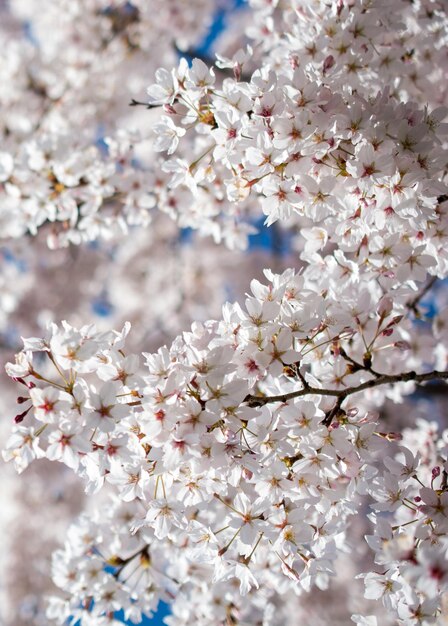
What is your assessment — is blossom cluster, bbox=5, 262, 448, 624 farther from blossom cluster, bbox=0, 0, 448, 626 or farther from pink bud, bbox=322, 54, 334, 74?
pink bud, bbox=322, 54, 334, 74

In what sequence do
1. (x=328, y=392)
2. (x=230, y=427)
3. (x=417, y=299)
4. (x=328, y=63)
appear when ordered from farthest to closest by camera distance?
(x=417, y=299)
(x=328, y=63)
(x=328, y=392)
(x=230, y=427)

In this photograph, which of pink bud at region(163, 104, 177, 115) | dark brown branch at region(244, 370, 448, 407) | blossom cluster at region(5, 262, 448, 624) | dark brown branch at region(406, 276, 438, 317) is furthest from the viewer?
dark brown branch at region(406, 276, 438, 317)

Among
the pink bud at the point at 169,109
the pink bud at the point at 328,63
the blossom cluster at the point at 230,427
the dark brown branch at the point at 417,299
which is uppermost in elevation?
the pink bud at the point at 328,63

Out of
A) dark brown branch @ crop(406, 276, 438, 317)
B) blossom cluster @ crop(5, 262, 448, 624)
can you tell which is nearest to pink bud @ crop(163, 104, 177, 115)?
blossom cluster @ crop(5, 262, 448, 624)

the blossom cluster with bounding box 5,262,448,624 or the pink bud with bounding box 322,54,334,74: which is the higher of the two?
the pink bud with bounding box 322,54,334,74

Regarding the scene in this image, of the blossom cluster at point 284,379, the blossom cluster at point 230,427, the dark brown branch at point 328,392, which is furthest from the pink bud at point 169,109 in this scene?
the dark brown branch at point 328,392

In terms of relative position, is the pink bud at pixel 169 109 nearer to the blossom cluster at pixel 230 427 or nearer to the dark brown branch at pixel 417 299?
the blossom cluster at pixel 230 427

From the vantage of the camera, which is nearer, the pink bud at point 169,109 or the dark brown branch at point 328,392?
the dark brown branch at point 328,392

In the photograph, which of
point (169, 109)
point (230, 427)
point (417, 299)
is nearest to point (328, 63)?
point (169, 109)

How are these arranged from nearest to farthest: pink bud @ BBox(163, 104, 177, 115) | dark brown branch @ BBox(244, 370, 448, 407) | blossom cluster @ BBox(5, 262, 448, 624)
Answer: blossom cluster @ BBox(5, 262, 448, 624), dark brown branch @ BBox(244, 370, 448, 407), pink bud @ BBox(163, 104, 177, 115)

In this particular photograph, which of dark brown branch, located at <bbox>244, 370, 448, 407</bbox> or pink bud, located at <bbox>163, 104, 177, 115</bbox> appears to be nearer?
dark brown branch, located at <bbox>244, 370, 448, 407</bbox>

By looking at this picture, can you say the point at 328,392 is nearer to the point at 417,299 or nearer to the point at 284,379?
the point at 284,379

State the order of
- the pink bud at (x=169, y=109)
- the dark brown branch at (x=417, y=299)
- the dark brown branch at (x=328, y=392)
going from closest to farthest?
the dark brown branch at (x=328, y=392)
the pink bud at (x=169, y=109)
the dark brown branch at (x=417, y=299)

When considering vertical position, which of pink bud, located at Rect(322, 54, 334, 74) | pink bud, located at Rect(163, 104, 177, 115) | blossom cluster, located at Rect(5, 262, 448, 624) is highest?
pink bud, located at Rect(322, 54, 334, 74)
